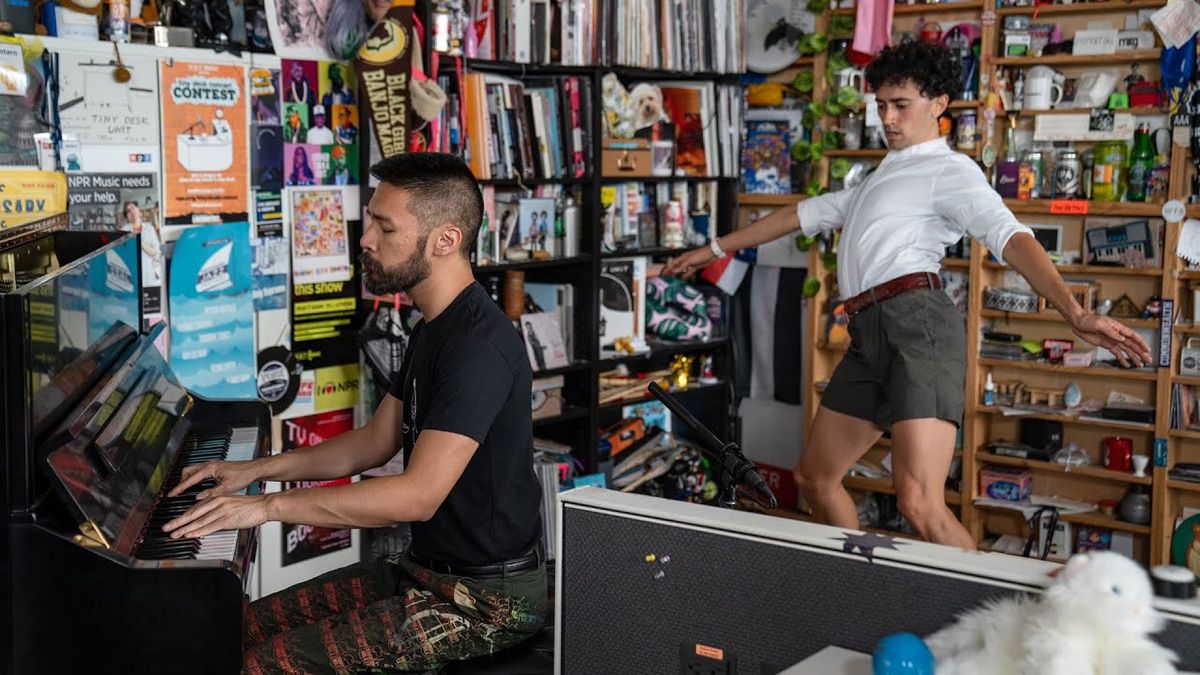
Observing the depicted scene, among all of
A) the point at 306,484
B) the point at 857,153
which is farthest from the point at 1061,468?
the point at 306,484

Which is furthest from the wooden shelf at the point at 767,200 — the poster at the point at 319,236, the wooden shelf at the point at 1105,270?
the poster at the point at 319,236

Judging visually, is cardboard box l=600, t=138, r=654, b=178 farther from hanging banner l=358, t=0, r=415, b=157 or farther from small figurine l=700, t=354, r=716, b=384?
hanging banner l=358, t=0, r=415, b=157

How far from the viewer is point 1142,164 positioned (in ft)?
14.2

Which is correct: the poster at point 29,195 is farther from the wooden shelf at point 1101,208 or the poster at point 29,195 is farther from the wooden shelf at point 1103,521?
the wooden shelf at point 1103,521

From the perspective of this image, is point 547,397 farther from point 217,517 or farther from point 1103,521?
point 217,517

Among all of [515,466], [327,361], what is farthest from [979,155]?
[515,466]

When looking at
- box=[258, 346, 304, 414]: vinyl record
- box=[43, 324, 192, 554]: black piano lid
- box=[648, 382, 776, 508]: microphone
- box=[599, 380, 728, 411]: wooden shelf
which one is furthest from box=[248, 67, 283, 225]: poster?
box=[648, 382, 776, 508]: microphone

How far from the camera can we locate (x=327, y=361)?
394cm

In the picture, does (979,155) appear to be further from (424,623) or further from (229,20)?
(424,623)

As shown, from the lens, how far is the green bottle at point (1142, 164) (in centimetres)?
434

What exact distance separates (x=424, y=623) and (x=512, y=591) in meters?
0.16

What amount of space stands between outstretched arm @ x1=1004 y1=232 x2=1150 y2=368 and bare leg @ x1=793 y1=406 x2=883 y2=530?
0.61 meters

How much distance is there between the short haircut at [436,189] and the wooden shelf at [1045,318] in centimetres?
263

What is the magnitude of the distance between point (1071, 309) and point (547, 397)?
2111 mm
